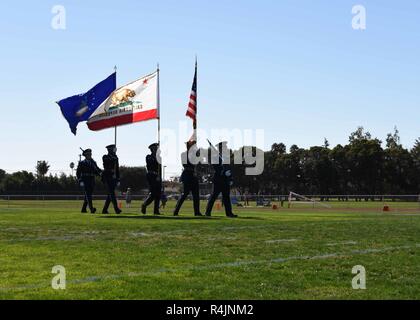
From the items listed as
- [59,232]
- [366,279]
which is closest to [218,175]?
[59,232]

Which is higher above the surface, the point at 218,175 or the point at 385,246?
the point at 218,175

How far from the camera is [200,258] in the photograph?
10234 mm

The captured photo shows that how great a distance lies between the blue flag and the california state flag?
418 mm

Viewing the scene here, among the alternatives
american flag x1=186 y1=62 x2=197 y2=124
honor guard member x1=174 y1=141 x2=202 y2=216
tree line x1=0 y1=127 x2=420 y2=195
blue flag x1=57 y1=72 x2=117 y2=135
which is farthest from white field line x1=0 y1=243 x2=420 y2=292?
tree line x1=0 y1=127 x2=420 y2=195

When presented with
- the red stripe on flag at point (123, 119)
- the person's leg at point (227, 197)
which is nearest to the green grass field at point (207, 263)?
the person's leg at point (227, 197)

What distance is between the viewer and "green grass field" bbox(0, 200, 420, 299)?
286 inches

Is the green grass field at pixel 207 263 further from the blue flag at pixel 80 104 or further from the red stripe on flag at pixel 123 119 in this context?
the blue flag at pixel 80 104

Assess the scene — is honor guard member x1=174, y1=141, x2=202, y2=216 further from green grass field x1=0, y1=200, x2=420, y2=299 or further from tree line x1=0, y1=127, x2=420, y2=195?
tree line x1=0, y1=127, x2=420, y2=195

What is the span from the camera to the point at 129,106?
2745cm

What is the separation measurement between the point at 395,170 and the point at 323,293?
114 m

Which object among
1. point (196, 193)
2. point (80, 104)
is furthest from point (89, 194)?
point (196, 193)
